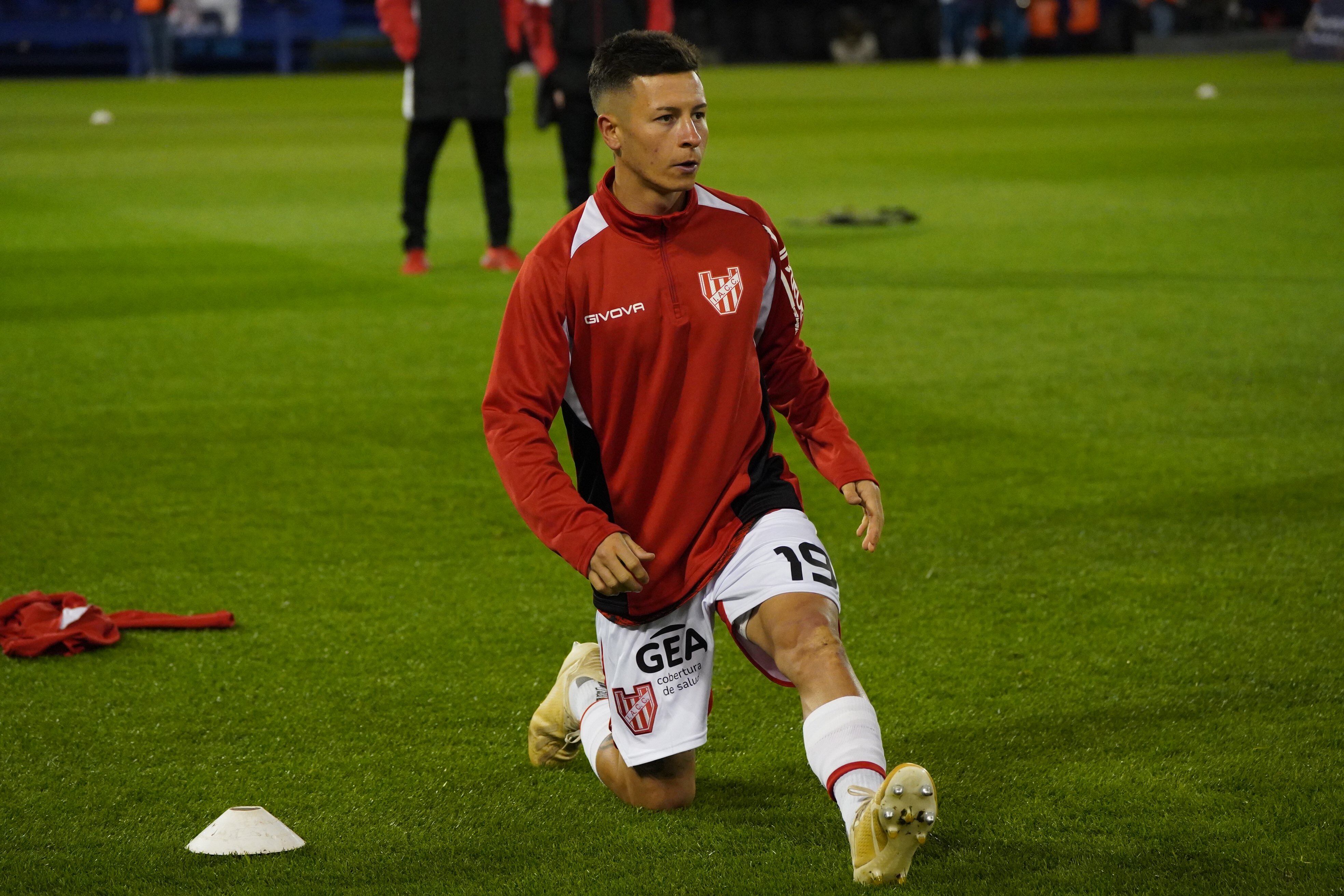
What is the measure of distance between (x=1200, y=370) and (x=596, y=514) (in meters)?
5.06

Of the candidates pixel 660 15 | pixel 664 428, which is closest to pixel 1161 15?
pixel 660 15

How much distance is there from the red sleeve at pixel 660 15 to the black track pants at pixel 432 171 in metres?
1.12

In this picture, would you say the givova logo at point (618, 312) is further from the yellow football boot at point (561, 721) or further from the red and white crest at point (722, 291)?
the yellow football boot at point (561, 721)

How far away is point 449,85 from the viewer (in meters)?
10.3

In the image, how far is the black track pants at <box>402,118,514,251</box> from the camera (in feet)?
33.9

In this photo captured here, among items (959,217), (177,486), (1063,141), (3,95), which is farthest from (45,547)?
(3,95)

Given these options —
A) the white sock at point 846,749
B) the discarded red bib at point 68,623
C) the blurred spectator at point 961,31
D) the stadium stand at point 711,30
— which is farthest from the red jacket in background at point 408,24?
the stadium stand at point 711,30

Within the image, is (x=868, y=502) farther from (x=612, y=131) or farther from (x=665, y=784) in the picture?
(x=612, y=131)

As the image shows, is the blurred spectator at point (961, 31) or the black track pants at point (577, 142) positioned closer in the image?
the black track pants at point (577, 142)

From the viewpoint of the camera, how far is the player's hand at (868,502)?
3209 millimetres

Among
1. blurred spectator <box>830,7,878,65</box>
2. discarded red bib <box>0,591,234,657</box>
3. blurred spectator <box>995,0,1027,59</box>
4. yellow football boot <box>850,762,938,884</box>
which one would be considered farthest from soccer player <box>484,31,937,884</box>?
blurred spectator <box>830,7,878,65</box>

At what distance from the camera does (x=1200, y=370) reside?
744cm

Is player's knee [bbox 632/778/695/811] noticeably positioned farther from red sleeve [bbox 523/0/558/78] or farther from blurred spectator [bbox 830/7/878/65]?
blurred spectator [bbox 830/7/878/65]

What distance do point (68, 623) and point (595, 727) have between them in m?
1.65
